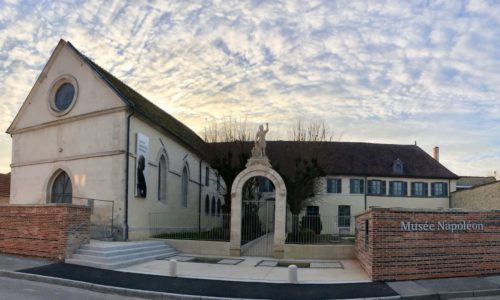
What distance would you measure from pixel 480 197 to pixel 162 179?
84.4 feet

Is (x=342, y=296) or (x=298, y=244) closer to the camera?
(x=342, y=296)

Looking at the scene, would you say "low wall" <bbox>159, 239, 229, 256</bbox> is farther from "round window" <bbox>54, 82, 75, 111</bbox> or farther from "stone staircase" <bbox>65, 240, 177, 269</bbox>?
"round window" <bbox>54, 82, 75, 111</bbox>

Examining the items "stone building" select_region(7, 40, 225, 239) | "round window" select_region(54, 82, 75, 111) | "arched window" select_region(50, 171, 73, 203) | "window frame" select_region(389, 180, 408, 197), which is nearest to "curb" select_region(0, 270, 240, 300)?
"stone building" select_region(7, 40, 225, 239)

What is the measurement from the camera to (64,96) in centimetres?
2291

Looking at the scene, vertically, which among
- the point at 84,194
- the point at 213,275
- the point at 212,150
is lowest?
the point at 213,275

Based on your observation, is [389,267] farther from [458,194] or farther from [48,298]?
Result: [458,194]

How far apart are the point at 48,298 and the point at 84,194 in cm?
1157

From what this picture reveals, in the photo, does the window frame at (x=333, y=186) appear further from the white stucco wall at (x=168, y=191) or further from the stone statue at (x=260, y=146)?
the stone statue at (x=260, y=146)

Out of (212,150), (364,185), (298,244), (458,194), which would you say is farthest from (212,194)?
(458,194)

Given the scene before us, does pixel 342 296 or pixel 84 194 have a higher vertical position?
pixel 84 194

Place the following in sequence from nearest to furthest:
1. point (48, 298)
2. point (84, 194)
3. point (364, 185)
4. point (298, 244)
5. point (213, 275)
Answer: point (48, 298), point (213, 275), point (298, 244), point (84, 194), point (364, 185)

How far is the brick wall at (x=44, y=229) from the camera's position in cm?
1476

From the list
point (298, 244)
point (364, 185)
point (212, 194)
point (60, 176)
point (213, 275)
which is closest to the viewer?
point (213, 275)

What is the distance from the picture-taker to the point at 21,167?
2384cm
